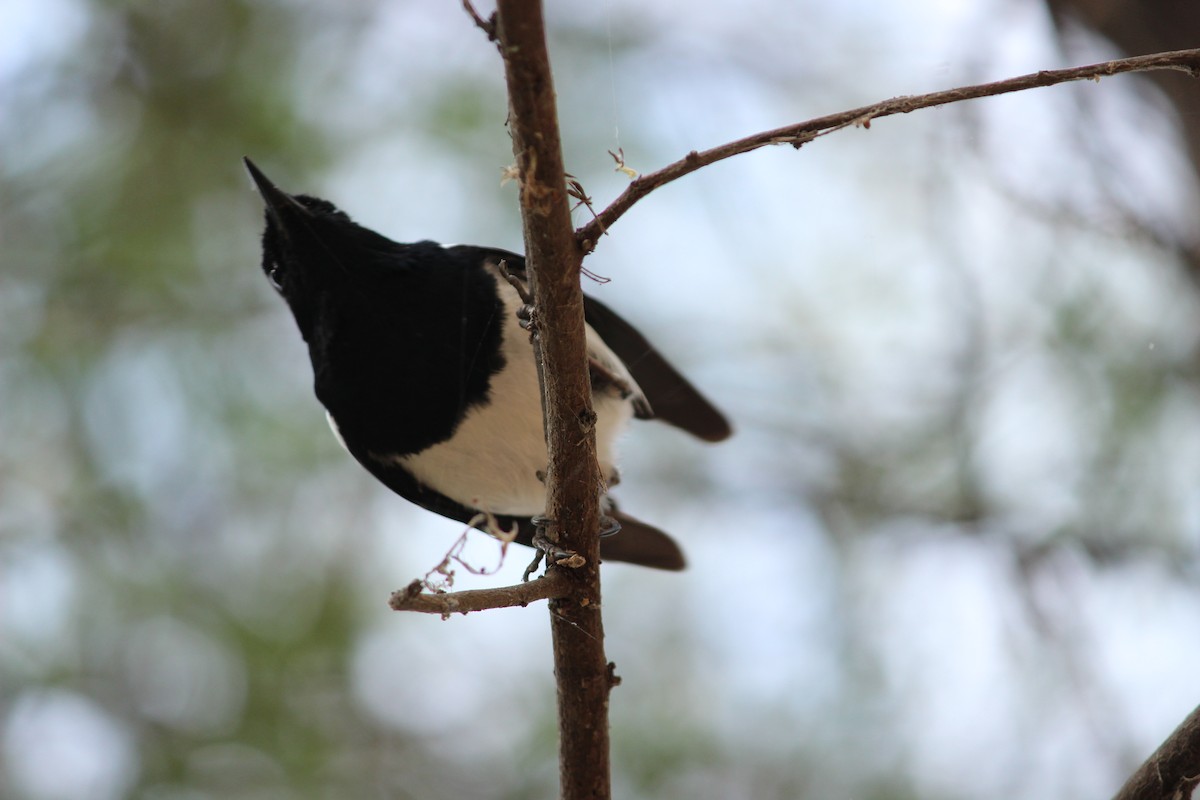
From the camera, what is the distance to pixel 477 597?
130cm

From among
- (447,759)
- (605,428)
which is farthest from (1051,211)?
(447,759)

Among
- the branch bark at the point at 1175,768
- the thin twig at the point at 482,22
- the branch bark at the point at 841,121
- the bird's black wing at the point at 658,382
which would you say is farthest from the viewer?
the bird's black wing at the point at 658,382

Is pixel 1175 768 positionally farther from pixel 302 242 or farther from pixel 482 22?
pixel 302 242

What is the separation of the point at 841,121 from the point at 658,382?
4.94 feet

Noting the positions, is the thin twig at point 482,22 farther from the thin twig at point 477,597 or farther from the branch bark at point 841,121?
the thin twig at point 477,597

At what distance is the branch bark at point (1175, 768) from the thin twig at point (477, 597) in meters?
0.86

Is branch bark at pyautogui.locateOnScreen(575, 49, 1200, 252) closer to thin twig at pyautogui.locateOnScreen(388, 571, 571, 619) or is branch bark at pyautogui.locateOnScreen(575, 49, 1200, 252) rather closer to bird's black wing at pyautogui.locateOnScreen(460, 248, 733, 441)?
thin twig at pyautogui.locateOnScreen(388, 571, 571, 619)

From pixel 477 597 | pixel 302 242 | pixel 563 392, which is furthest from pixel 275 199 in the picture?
pixel 477 597

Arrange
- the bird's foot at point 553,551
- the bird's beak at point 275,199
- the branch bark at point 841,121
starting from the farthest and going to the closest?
the bird's beak at point 275,199, the bird's foot at point 553,551, the branch bark at point 841,121

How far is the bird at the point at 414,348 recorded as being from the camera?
2.10 m

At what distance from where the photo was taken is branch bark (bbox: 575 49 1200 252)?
117 centimetres

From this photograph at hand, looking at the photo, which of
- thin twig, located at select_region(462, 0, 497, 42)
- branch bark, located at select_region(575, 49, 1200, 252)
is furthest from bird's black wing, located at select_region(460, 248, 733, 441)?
thin twig, located at select_region(462, 0, 497, 42)

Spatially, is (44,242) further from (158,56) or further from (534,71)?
(534,71)

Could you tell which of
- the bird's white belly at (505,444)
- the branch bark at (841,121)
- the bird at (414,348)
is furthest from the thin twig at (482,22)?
the bird's white belly at (505,444)
